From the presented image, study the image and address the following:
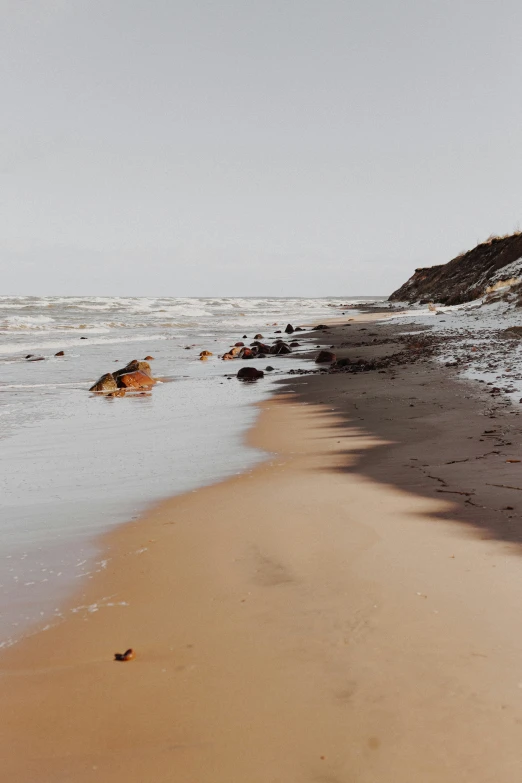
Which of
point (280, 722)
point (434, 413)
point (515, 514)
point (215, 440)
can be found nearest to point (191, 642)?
point (280, 722)

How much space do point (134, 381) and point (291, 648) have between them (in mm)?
12554

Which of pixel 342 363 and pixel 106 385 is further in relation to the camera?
pixel 342 363

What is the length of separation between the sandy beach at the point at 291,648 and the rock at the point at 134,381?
9.41 meters

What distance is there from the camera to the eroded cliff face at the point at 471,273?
40.2 meters

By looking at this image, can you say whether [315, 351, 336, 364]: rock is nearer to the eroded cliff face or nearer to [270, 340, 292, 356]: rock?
[270, 340, 292, 356]: rock

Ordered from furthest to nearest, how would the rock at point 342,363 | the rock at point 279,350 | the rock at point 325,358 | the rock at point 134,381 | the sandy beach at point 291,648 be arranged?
Result: the rock at point 279,350
the rock at point 325,358
the rock at point 342,363
the rock at point 134,381
the sandy beach at point 291,648

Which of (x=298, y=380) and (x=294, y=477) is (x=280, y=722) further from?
(x=298, y=380)

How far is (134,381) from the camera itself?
49.2 feet

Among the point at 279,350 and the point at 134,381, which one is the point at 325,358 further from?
the point at 134,381

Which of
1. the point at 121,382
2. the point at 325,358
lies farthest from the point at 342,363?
the point at 121,382

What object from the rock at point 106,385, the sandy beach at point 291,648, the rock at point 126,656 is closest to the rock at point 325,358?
the rock at point 106,385

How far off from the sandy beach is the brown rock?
30.9 feet

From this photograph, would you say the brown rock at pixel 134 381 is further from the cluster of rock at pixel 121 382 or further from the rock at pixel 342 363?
the rock at pixel 342 363

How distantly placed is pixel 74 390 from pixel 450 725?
13.7m
